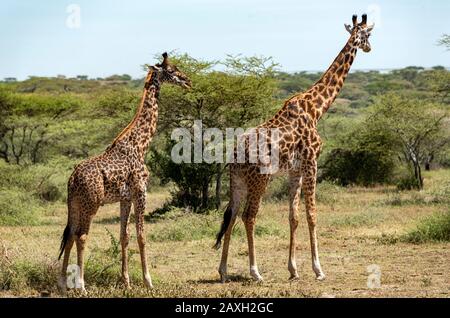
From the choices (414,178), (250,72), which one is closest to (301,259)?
(250,72)

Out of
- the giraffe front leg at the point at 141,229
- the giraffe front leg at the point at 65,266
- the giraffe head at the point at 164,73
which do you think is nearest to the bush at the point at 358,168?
the giraffe head at the point at 164,73

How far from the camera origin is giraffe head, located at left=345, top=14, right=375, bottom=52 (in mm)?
11297

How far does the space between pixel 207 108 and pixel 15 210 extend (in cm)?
521

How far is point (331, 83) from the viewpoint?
11.2 meters

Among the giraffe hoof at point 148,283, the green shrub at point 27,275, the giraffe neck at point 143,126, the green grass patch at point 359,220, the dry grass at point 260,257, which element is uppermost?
the giraffe neck at point 143,126

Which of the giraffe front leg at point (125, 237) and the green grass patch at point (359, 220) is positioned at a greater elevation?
the giraffe front leg at point (125, 237)

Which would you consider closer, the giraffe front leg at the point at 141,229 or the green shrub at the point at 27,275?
the green shrub at the point at 27,275

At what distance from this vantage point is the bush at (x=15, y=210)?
1786 centimetres

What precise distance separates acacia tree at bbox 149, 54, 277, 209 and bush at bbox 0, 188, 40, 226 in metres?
3.20

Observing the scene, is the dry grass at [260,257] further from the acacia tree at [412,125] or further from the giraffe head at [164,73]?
the acacia tree at [412,125]

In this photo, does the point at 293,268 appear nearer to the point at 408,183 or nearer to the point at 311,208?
the point at 311,208

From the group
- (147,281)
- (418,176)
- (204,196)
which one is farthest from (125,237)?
(418,176)

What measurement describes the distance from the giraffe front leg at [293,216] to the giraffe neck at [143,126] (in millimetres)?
2008
